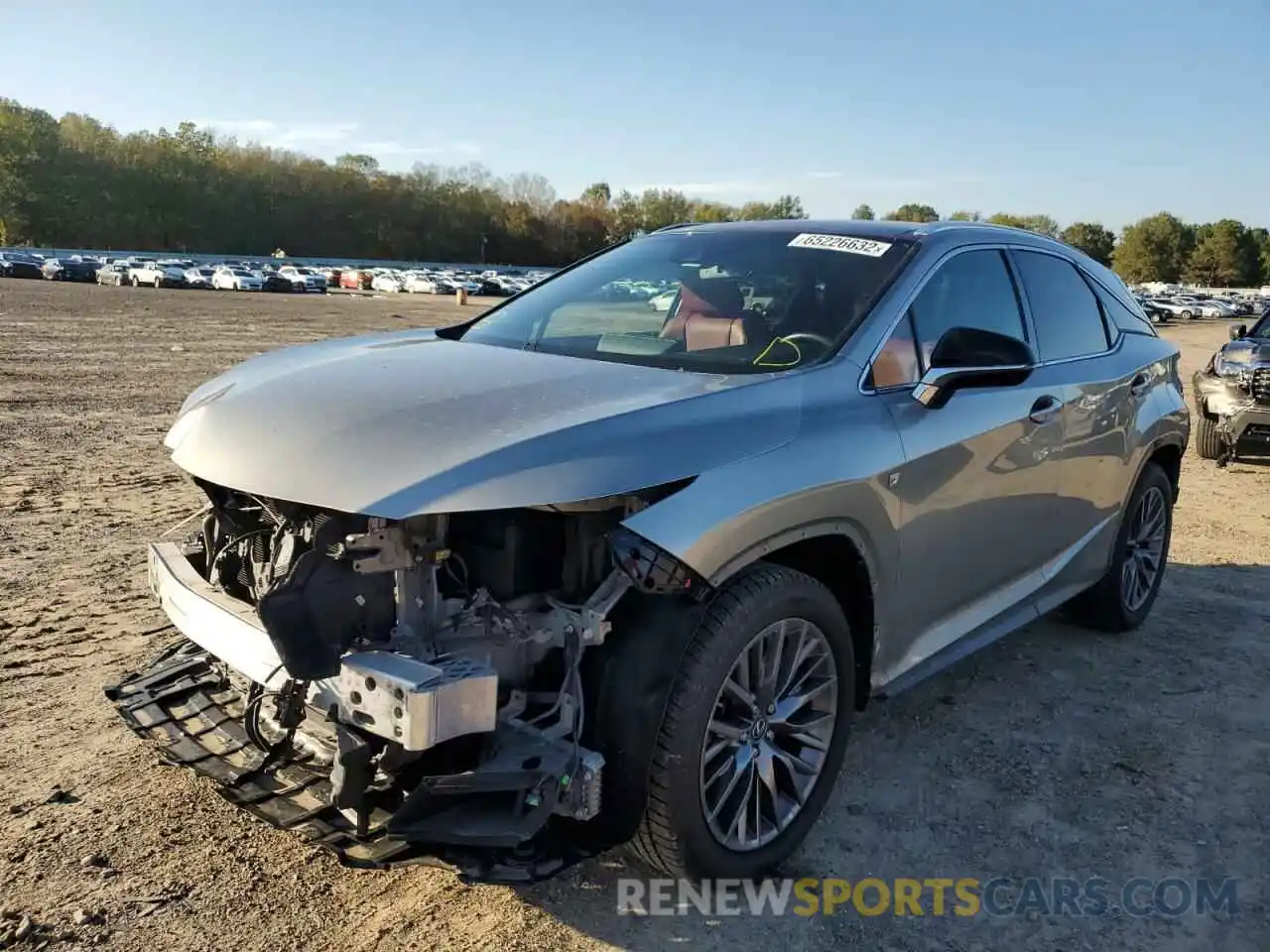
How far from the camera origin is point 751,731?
294 cm

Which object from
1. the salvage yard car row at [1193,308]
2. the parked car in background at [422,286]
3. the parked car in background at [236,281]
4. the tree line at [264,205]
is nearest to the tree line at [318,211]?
the tree line at [264,205]

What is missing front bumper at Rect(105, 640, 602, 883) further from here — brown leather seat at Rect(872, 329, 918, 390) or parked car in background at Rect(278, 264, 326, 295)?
parked car in background at Rect(278, 264, 326, 295)

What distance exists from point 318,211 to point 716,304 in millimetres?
134009

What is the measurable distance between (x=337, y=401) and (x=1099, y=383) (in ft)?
11.0

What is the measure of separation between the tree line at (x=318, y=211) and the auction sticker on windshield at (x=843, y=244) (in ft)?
301

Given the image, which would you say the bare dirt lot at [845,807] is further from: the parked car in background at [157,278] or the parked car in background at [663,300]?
A: the parked car in background at [157,278]

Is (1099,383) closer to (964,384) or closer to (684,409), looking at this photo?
(964,384)

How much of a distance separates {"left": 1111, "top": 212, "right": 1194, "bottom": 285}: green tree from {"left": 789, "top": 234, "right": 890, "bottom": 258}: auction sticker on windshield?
148082mm

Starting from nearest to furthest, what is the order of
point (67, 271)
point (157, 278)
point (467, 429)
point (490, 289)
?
point (467, 429)
point (157, 278)
point (67, 271)
point (490, 289)

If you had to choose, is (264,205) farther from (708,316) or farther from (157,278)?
(708,316)

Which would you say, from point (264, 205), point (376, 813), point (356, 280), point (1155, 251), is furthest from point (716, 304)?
point (1155, 251)

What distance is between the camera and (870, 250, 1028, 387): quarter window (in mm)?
3439

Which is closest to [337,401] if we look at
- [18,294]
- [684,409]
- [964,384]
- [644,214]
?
[684,409]

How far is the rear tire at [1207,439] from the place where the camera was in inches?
419
